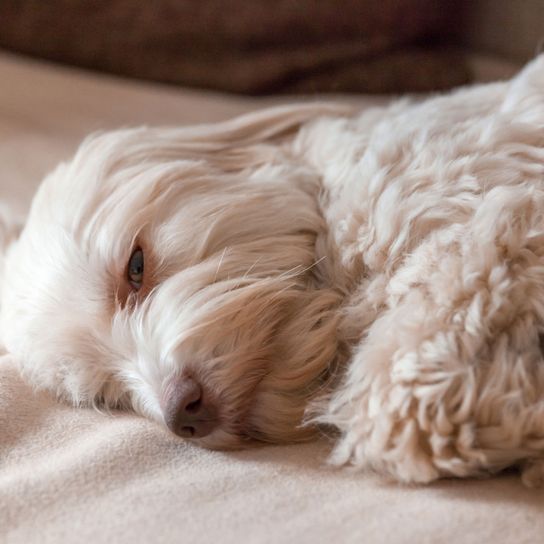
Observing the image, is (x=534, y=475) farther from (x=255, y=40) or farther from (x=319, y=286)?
(x=255, y=40)

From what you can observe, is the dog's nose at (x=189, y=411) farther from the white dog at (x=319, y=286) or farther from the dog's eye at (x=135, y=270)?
the dog's eye at (x=135, y=270)

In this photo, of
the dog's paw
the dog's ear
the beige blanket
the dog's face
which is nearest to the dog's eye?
the dog's face

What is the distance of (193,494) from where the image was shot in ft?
3.72

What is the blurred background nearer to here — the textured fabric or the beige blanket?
the textured fabric

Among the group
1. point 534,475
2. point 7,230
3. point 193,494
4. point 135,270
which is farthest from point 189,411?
point 7,230

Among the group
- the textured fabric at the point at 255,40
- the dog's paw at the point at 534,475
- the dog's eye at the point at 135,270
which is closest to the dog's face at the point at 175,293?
the dog's eye at the point at 135,270

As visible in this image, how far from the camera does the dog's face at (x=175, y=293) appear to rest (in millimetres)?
1332

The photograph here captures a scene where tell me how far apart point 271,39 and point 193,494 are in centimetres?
158

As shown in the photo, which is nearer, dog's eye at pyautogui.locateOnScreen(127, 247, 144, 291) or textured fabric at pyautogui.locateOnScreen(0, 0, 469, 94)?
dog's eye at pyautogui.locateOnScreen(127, 247, 144, 291)

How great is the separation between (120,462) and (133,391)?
0.23 m

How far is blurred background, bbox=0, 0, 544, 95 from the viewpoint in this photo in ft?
7.66

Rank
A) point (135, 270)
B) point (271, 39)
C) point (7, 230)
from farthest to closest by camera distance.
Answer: point (271, 39), point (7, 230), point (135, 270)

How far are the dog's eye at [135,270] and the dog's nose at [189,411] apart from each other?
29 centimetres

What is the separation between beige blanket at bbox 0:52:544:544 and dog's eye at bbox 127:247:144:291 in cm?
25
